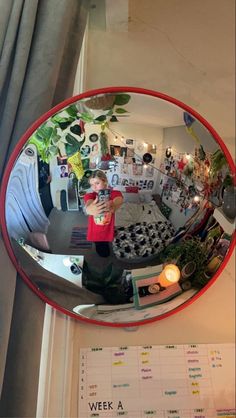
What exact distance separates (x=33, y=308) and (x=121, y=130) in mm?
410

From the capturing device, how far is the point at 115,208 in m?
0.72

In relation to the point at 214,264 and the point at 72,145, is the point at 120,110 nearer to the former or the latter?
the point at 72,145

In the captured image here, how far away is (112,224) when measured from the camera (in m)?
0.72

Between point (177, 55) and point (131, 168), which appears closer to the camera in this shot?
point (131, 168)

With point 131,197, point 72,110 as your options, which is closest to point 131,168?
point 131,197

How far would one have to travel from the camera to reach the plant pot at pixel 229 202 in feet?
2.51

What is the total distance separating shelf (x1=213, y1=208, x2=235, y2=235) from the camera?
0.76 m

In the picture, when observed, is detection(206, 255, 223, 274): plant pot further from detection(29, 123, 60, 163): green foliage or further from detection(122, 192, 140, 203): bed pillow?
detection(29, 123, 60, 163): green foliage

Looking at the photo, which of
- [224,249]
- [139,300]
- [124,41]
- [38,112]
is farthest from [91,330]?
[124,41]

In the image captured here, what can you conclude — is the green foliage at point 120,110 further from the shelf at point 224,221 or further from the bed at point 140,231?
the shelf at point 224,221

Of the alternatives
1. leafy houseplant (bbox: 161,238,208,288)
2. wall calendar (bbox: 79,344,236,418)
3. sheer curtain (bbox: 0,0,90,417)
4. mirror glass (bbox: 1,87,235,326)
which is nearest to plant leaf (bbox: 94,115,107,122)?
mirror glass (bbox: 1,87,235,326)

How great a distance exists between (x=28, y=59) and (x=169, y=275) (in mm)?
541

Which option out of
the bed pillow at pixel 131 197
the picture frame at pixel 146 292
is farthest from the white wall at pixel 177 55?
the bed pillow at pixel 131 197

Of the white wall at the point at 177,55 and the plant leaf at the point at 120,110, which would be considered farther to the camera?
the white wall at the point at 177,55
